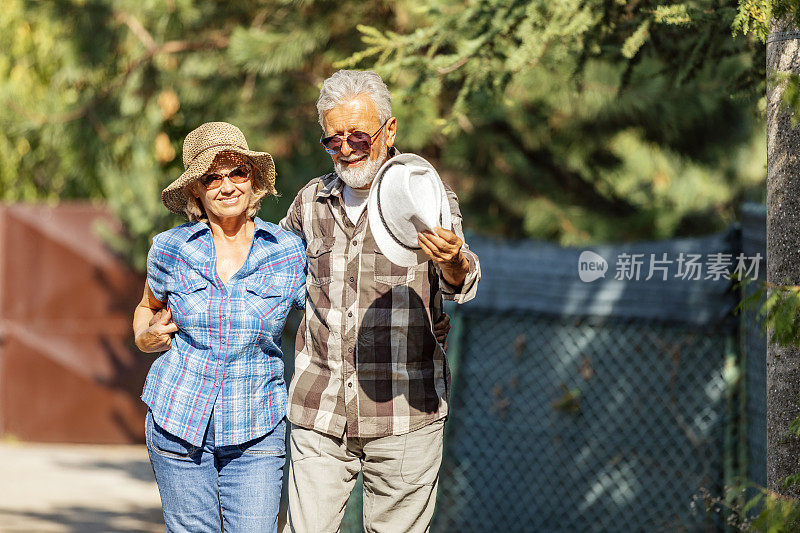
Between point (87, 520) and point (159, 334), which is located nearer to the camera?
point (159, 334)

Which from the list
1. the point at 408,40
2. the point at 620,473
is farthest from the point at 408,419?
the point at 620,473

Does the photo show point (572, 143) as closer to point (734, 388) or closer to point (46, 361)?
point (734, 388)

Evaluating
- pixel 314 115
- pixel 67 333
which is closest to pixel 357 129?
pixel 314 115

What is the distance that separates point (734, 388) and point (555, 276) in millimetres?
1032

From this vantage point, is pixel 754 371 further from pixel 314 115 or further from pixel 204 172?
pixel 314 115

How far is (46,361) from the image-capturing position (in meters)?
9.43

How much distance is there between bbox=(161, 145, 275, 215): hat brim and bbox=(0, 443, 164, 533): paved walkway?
3.43 meters

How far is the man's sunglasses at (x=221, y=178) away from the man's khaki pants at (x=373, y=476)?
2.64 ft

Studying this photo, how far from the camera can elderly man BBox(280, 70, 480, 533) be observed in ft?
9.94

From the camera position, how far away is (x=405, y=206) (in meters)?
2.75

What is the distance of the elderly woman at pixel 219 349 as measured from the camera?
307 cm

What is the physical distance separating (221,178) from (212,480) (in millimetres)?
934

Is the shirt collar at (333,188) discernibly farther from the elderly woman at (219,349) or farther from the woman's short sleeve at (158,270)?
the woman's short sleeve at (158,270)

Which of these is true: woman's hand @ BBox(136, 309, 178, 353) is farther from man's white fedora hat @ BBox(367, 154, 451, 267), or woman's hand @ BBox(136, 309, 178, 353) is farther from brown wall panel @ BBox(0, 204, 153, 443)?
brown wall panel @ BBox(0, 204, 153, 443)
